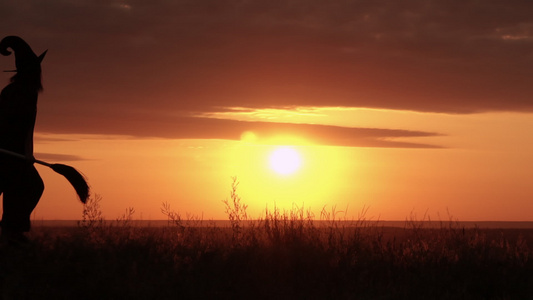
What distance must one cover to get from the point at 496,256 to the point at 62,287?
7.51m

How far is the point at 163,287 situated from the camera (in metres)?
9.27

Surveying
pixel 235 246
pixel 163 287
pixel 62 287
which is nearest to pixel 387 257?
pixel 235 246

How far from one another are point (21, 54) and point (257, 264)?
16.8ft

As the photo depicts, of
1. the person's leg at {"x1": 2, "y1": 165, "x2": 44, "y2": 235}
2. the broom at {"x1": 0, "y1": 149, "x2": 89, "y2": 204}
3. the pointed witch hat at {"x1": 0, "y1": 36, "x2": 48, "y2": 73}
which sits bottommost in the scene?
the person's leg at {"x1": 2, "y1": 165, "x2": 44, "y2": 235}

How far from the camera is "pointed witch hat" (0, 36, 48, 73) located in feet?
34.9

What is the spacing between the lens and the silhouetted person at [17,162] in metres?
10.2

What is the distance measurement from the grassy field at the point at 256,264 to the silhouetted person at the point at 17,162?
44 cm

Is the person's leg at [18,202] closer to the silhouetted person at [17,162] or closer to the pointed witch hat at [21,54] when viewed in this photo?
the silhouetted person at [17,162]

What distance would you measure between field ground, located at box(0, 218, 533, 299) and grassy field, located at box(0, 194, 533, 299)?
0.02 m

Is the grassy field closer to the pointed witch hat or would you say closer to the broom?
the broom

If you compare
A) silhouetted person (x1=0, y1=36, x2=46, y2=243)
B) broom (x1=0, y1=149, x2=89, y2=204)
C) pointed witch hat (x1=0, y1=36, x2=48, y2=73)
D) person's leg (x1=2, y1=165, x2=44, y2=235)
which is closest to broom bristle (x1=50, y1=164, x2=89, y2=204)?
broom (x1=0, y1=149, x2=89, y2=204)

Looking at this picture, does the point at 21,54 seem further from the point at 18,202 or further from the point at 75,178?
the point at 18,202

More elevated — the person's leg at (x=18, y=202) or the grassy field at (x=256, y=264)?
the person's leg at (x=18, y=202)

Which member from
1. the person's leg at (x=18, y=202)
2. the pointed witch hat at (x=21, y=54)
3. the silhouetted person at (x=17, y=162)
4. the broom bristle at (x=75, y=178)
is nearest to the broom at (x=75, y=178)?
the broom bristle at (x=75, y=178)
